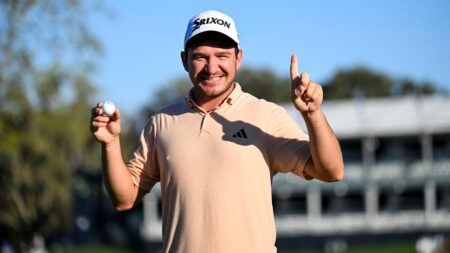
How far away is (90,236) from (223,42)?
5862 centimetres

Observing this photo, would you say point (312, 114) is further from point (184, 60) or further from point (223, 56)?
point (184, 60)

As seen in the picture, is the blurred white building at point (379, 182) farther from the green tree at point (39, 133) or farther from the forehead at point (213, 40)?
the forehead at point (213, 40)

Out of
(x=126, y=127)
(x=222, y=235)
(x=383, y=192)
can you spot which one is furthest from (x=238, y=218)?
(x=126, y=127)

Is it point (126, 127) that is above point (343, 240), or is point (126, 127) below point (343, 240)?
above

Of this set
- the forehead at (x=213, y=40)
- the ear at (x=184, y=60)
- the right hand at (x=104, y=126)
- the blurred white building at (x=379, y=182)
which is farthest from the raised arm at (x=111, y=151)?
the blurred white building at (x=379, y=182)

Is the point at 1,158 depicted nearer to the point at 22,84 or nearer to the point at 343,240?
the point at 343,240

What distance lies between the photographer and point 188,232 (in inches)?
174

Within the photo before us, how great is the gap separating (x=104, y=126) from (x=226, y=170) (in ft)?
2.25

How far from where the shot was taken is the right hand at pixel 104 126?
4676 mm

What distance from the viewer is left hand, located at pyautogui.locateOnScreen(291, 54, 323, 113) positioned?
411 centimetres

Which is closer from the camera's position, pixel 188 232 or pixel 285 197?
pixel 188 232

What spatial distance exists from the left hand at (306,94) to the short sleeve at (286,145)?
322mm

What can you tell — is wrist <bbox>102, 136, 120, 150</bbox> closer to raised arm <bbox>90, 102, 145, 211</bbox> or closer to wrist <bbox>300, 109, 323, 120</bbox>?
raised arm <bbox>90, 102, 145, 211</bbox>

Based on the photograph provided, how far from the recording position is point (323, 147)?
4207 mm
